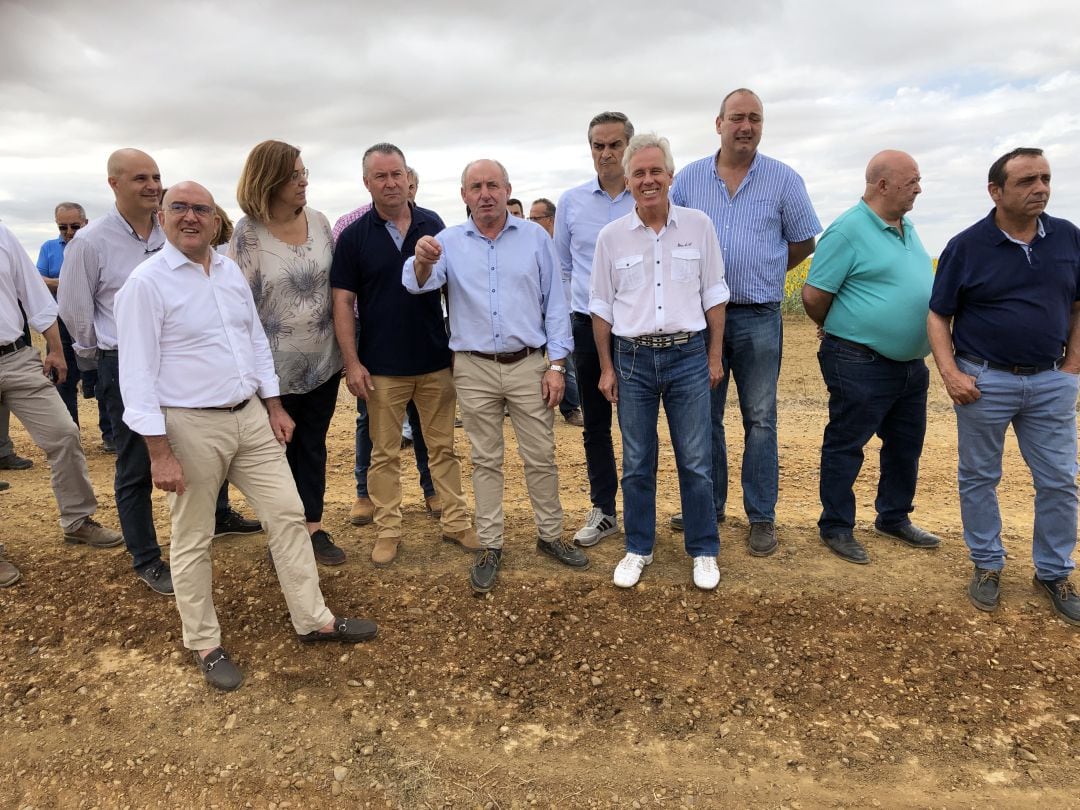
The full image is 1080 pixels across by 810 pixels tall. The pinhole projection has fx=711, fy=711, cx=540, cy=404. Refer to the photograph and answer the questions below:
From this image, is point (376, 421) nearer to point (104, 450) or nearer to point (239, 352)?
point (239, 352)

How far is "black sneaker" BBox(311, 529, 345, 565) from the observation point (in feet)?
14.3

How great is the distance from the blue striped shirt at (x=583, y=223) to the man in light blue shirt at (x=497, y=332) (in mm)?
414

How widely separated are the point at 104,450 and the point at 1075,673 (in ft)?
26.4

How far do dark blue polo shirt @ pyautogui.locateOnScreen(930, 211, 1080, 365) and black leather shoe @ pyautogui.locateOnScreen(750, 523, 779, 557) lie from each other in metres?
1.53

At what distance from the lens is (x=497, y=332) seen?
3.88m

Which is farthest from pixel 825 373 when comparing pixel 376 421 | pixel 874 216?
pixel 376 421

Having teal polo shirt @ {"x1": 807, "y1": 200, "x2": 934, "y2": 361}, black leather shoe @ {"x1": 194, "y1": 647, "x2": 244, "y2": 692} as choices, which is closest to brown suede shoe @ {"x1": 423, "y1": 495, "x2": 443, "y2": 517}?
black leather shoe @ {"x1": 194, "y1": 647, "x2": 244, "y2": 692}

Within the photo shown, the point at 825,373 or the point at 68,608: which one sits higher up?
the point at 825,373

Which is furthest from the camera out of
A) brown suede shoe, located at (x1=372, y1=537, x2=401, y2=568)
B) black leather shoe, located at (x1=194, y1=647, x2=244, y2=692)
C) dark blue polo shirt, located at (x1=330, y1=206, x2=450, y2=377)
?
brown suede shoe, located at (x1=372, y1=537, x2=401, y2=568)

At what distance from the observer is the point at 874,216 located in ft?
Result: 12.8

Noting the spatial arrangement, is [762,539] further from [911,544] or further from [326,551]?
[326,551]

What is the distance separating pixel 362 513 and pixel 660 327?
267 centimetres

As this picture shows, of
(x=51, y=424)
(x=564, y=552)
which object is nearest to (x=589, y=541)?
(x=564, y=552)

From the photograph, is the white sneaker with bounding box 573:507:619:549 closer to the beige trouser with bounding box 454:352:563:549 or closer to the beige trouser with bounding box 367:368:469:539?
the beige trouser with bounding box 454:352:563:549
